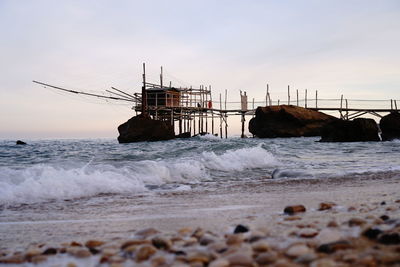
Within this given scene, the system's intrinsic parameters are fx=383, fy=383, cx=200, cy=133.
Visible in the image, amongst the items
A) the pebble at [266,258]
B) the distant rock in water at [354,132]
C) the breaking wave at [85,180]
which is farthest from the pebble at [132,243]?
the distant rock in water at [354,132]

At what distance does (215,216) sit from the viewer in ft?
12.3

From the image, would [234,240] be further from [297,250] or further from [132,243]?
[132,243]

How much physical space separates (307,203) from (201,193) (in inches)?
77.5

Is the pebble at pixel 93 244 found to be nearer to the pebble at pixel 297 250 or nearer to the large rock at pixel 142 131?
the pebble at pixel 297 250

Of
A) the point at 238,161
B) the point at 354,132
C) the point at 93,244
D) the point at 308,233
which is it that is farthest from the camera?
the point at 354,132

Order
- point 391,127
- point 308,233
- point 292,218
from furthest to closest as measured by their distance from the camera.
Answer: point 391,127
point 292,218
point 308,233

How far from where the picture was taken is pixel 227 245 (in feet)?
7.47

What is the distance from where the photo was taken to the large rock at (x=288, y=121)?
1642 inches

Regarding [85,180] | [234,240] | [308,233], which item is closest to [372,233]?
[308,233]

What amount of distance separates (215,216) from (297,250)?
1756 mm

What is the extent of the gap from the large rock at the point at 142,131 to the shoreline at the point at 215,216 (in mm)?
26524

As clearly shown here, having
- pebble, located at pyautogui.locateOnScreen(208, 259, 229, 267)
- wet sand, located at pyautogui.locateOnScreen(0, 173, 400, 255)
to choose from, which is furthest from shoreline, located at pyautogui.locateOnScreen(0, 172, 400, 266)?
pebble, located at pyautogui.locateOnScreen(208, 259, 229, 267)

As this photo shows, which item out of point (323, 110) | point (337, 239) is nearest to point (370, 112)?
point (323, 110)

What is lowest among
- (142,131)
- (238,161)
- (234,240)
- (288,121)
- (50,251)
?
(238,161)
